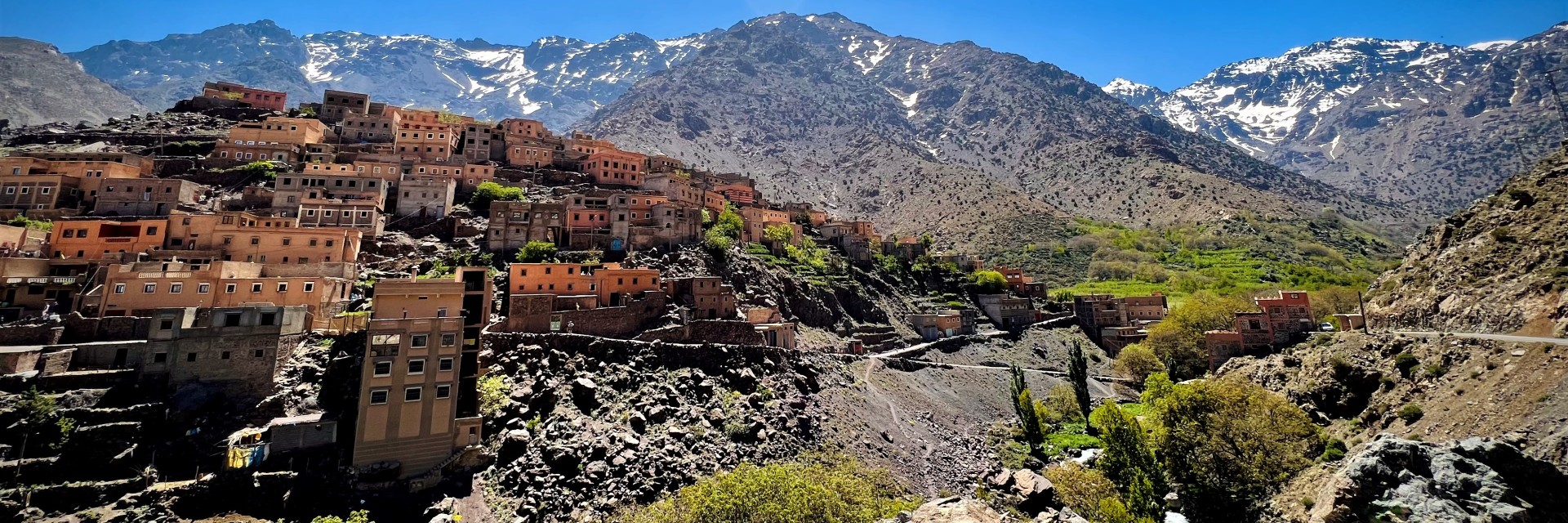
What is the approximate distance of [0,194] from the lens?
4562cm

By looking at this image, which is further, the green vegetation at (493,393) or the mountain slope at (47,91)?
the mountain slope at (47,91)

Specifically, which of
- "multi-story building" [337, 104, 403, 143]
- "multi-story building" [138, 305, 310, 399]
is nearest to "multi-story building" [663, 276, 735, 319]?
"multi-story building" [138, 305, 310, 399]

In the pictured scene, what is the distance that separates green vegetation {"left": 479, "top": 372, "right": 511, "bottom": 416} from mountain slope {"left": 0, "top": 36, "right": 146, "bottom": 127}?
474ft

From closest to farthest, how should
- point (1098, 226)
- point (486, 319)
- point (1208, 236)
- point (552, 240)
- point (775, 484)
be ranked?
point (775, 484) < point (486, 319) < point (552, 240) < point (1208, 236) < point (1098, 226)

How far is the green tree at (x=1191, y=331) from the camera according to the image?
202 feet

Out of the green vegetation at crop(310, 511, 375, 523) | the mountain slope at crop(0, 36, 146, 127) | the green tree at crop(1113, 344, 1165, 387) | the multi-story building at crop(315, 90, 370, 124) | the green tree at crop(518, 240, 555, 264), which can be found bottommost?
the green vegetation at crop(310, 511, 375, 523)

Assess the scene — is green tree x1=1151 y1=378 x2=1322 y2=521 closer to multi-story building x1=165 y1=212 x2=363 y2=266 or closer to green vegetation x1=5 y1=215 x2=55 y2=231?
multi-story building x1=165 y1=212 x2=363 y2=266

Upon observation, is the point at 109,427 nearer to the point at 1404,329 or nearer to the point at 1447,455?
the point at 1447,455

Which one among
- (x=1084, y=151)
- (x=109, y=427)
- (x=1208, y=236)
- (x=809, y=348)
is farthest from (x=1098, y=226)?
(x=109, y=427)

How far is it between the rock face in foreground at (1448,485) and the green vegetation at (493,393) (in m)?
37.1

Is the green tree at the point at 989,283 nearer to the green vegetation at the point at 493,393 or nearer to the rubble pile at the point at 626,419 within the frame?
the rubble pile at the point at 626,419

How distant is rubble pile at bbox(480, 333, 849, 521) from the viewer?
3231 centimetres

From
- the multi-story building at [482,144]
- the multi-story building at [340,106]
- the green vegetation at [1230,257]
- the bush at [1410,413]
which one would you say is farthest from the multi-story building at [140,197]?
the green vegetation at [1230,257]

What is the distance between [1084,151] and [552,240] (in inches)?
6989
